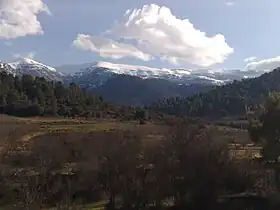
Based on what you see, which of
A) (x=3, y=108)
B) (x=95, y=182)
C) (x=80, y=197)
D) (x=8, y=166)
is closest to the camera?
(x=80, y=197)

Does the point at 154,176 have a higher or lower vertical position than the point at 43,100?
lower

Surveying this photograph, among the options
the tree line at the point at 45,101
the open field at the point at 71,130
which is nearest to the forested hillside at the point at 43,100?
the tree line at the point at 45,101

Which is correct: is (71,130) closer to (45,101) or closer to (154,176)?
(154,176)

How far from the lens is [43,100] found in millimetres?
147750

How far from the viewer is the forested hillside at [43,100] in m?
137

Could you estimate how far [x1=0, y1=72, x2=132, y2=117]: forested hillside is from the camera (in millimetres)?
136625

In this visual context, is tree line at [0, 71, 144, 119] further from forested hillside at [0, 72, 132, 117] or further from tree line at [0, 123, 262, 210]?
tree line at [0, 123, 262, 210]

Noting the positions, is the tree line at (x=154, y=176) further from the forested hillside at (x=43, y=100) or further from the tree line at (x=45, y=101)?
the forested hillside at (x=43, y=100)

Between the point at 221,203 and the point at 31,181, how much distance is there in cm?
2025

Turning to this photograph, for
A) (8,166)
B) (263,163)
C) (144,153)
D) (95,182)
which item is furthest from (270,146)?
(8,166)

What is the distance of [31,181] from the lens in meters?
53.8

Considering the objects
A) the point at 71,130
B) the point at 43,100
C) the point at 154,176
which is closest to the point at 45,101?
the point at 43,100

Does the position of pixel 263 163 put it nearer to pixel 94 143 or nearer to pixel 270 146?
pixel 270 146

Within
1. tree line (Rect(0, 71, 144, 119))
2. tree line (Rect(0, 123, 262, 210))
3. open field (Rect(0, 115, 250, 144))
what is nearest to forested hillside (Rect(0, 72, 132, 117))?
tree line (Rect(0, 71, 144, 119))
